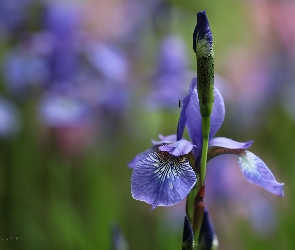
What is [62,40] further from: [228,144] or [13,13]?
[228,144]

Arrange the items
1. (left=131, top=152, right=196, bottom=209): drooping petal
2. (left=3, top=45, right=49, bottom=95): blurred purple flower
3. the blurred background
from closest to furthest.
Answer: (left=131, top=152, right=196, bottom=209): drooping petal → the blurred background → (left=3, top=45, right=49, bottom=95): blurred purple flower

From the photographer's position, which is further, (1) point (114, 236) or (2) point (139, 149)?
(2) point (139, 149)

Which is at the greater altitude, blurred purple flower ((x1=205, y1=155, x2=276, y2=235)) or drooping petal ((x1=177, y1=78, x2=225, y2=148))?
drooping petal ((x1=177, y1=78, x2=225, y2=148))

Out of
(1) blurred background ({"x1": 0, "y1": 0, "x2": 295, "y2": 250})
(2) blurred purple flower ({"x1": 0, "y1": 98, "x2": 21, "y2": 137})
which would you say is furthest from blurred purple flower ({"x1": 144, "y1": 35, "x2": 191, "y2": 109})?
(2) blurred purple flower ({"x1": 0, "y1": 98, "x2": 21, "y2": 137})

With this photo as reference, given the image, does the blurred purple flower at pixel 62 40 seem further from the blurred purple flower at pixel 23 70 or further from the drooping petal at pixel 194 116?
the drooping petal at pixel 194 116

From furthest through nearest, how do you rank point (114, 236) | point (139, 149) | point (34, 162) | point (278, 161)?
point (139, 149) → point (34, 162) → point (278, 161) → point (114, 236)

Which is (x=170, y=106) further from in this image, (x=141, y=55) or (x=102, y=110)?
(x=141, y=55)

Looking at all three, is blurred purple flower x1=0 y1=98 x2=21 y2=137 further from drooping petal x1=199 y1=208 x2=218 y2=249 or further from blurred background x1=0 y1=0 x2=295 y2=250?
drooping petal x1=199 y1=208 x2=218 y2=249

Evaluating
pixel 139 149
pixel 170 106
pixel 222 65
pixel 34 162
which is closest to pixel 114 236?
pixel 170 106
